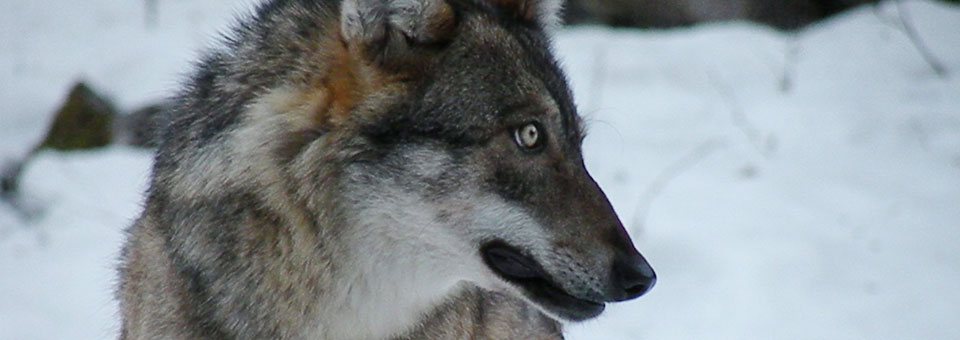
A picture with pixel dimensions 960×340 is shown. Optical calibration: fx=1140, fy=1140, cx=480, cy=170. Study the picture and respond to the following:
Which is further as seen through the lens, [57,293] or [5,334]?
[57,293]

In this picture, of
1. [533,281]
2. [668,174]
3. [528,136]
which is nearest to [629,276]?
[533,281]

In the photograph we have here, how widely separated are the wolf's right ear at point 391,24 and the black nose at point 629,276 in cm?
73

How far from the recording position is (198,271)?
2.91 meters

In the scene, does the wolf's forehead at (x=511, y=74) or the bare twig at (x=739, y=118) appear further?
the bare twig at (x=739, y=118)

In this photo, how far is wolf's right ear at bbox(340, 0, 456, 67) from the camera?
2.79m

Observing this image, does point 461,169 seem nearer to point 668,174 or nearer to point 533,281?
point 533,281

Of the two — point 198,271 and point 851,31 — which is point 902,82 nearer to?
point 851,31

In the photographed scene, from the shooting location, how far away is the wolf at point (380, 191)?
281 centimetres

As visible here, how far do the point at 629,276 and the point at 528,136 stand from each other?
43 centimetres

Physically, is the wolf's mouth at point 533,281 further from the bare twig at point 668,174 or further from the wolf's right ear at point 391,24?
the bare twig at point 668,174

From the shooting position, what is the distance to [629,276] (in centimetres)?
282

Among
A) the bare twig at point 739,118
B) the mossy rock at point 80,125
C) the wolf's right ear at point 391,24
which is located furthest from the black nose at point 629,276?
the mossy rock at point 80,125

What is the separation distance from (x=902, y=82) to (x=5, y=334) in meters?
5.40

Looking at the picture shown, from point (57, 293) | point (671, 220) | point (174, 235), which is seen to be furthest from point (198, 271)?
point (671, 220)
